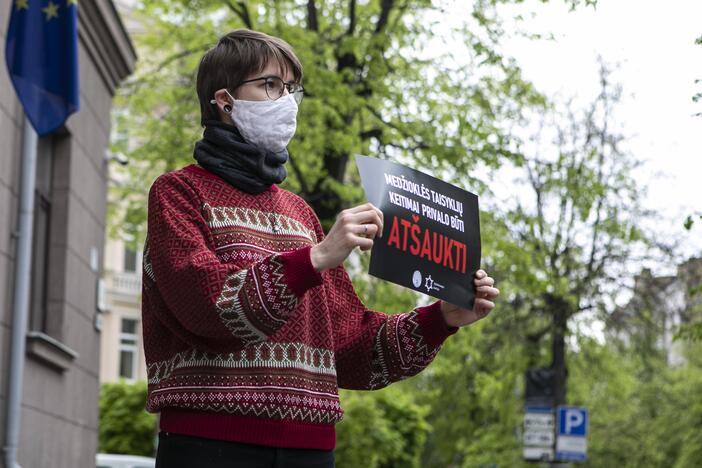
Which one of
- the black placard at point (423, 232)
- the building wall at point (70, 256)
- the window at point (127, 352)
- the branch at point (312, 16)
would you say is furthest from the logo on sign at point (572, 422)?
the window at point (127, 352)

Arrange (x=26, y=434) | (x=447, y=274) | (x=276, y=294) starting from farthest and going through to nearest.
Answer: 1. (x=26, y=434)
2. (x=447, y=274)
3. (x=276, y=294)

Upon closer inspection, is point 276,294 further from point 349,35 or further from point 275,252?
point 349,35

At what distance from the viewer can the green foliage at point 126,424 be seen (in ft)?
99.3

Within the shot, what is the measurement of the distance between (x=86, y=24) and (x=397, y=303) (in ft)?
16.4

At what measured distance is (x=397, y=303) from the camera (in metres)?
16.0

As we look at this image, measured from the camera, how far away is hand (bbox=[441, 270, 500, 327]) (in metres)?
3.64

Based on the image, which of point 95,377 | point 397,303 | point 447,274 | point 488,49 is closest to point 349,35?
point 488,49

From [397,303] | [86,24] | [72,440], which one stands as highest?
[86,24]

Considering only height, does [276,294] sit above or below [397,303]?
below

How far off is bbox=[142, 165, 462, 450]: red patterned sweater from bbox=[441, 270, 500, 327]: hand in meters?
0.36

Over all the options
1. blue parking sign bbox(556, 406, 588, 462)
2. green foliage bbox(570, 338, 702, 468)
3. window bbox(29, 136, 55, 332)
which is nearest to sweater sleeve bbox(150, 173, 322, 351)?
window bbox(29, 136, 55, 332)

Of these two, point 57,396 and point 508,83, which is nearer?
point 57,396

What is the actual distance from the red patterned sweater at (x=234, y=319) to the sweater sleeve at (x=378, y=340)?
0.15 meters

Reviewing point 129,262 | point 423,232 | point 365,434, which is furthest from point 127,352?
point 423,232
